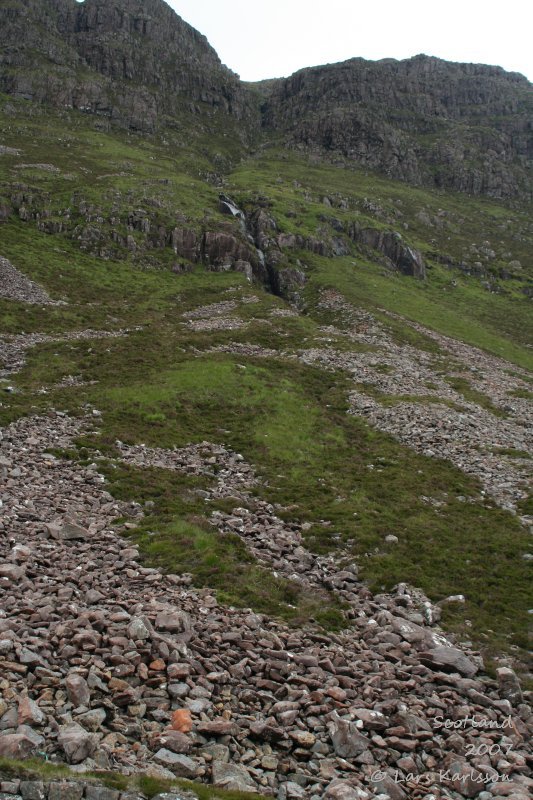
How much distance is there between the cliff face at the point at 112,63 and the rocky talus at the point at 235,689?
6649 inches

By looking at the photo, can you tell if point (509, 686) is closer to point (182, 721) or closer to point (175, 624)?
point (182, 721)

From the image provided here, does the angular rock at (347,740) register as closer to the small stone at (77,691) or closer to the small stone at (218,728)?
the small stone at (218,728)

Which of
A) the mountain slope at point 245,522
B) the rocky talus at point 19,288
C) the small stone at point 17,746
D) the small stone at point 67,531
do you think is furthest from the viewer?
the rocky talus at point 19,288

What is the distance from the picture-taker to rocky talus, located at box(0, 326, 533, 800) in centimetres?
830

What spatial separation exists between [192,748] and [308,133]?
668ft

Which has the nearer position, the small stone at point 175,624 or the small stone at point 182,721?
the small stone at point 182,721

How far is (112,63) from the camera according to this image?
16800 centimetres

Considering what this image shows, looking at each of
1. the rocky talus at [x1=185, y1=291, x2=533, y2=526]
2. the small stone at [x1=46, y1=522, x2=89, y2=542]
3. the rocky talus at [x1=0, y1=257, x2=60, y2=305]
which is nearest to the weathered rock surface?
the small stone at [x1=46, y1=522, x2=89, y2=542]

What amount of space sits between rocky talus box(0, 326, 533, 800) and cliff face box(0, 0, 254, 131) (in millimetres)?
168874

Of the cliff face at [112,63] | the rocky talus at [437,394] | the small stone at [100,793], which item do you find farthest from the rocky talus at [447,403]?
the cliff face at [112,63]

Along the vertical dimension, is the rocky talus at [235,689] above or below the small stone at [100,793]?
below

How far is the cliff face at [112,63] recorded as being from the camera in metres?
149

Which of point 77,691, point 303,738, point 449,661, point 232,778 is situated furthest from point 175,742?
point 449,661

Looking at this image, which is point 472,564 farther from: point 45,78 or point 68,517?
point 45,78
